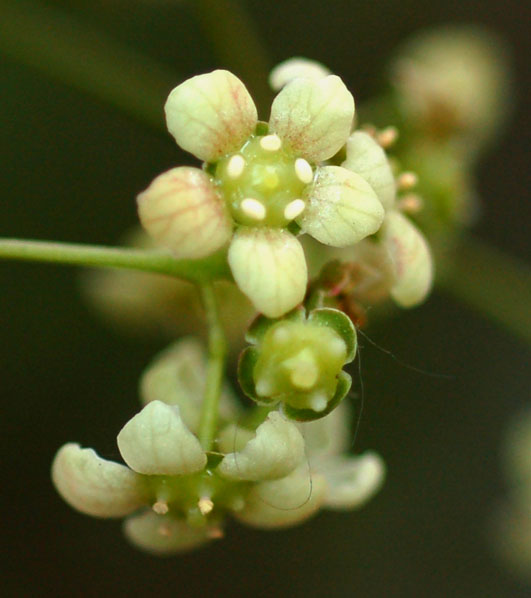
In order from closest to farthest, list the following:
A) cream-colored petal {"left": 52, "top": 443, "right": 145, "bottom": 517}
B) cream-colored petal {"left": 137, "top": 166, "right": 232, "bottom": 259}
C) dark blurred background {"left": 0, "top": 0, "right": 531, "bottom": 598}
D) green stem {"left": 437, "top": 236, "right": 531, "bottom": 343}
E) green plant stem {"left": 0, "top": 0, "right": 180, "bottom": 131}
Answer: cream-colored petal {"left": 137, "top": 166, "right": 232, "bottom": 259}, cream-colored petal {"left": 52, "top": 443, "right": 145, "bottom": 517}, green plant stem {"left": 0, "top": 0, "right": 180, "bottom": 131}, green stem {"left": 437, "top": 236, "right": 531, "bottom": 343}, dark blurred background {"left": 0, "top": 0, "right": 531, "bottom": 598}

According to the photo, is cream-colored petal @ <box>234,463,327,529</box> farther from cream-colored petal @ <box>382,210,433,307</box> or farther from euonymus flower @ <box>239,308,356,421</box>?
cream-colored petal @ <box>382,210,433,307</box>

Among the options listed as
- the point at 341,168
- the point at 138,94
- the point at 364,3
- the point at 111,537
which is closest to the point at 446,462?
the point at 111,537

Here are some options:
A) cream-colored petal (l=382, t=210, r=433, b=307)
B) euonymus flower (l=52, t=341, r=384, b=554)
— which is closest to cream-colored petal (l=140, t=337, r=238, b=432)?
euonymus flower (l=52, t=341, r=384, b=554)

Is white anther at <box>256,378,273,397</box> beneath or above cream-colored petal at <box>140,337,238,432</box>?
beneath

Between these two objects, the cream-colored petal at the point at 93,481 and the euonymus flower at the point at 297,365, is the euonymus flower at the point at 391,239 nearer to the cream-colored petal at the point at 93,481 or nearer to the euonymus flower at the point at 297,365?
the euonymus flower at the point at 297,365

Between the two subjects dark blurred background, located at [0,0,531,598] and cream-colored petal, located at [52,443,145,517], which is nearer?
cream-colored petal, located at [52,443,145,517]

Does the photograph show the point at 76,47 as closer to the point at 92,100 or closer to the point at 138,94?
the point at 138,94
